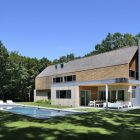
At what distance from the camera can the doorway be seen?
128 ft

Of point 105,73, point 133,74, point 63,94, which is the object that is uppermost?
point 105,73

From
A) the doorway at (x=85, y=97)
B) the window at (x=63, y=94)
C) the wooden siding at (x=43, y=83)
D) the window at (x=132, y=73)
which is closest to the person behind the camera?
the window at (x=132, y=73)

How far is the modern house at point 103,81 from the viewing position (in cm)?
3578

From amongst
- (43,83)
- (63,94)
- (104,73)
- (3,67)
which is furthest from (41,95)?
(104,73)

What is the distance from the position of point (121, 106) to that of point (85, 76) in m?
10.4

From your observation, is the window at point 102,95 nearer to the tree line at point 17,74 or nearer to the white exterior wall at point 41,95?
the white exterior wall at point 41,95

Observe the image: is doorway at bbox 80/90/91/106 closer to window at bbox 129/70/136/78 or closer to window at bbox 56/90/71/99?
window at bbox 56/90/71/99

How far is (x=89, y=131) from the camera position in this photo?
12.0 meters

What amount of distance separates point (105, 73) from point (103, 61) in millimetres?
2471

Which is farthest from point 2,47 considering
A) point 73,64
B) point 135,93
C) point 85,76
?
point 135,93

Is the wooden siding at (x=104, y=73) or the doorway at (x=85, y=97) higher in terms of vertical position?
the wooden siding at (x=104, y=73)

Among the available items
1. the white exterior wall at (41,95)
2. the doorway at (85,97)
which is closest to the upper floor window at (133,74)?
the doorway at (85,97)

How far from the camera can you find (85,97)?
3938 cm

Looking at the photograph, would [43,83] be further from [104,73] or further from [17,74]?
[104,73]
